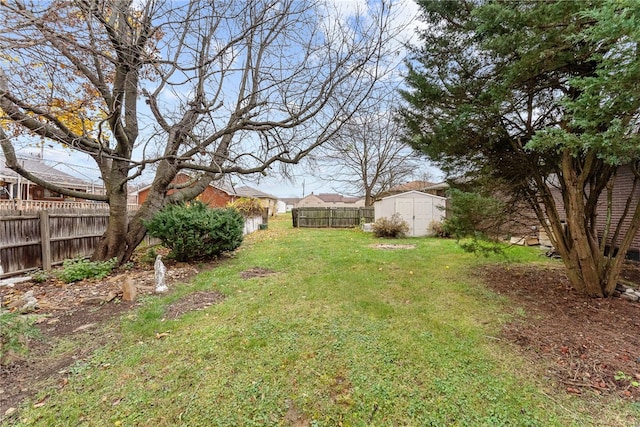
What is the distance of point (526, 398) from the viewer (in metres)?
2.17

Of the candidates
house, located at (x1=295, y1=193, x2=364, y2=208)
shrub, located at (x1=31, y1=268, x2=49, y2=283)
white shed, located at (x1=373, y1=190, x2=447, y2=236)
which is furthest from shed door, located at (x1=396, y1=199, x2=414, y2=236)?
house, located at (x1=295, y1=193, x2=364, y2=208)

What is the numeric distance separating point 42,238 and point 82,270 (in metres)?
1.47

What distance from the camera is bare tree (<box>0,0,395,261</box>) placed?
460 cm

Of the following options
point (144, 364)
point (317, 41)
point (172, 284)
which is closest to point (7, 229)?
point (172, 284)

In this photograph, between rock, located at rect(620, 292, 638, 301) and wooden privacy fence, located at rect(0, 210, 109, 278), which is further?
wooden privacy fence, located at rect(0, 210, 109, 278)

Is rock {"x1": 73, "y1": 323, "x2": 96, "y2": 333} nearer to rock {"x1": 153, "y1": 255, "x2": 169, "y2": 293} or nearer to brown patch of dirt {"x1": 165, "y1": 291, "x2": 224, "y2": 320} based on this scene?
brown patch of dirt {"x1": 165, "y1": 291, "x2": 224, "y2": 320}

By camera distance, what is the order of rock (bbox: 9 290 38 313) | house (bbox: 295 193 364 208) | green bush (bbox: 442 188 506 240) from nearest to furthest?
rock (bbox: 9 290 38 313)
green bush (bbox: 442 188 506 240)
house (bbox: 295 193 364 208)

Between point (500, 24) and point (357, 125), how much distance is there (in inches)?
136

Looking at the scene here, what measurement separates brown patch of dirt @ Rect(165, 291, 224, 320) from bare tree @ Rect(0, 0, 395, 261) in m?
2.66

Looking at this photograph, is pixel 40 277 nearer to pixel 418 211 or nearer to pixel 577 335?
pixel 577 335

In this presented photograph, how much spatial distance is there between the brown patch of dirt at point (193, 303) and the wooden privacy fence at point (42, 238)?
3.84 metres

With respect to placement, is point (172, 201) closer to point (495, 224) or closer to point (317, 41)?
point (317, 41)

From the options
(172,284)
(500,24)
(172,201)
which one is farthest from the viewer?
(172,201)

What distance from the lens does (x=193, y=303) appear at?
4.15 meters
